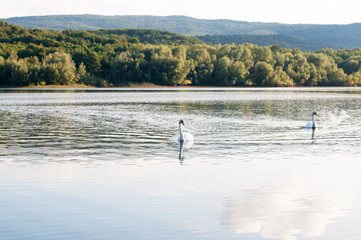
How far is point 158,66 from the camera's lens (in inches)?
4879

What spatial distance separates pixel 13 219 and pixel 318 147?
1479 cm

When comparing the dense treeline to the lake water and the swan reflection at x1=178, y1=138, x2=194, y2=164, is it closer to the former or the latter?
the lake water

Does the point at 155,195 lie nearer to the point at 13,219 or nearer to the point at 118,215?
the point at 118,215

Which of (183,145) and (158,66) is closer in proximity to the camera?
(183,145)

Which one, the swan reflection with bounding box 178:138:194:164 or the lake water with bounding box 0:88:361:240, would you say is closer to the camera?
the lake water with bounding box 0:88:361:240

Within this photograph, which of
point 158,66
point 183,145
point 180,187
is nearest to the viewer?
point 180,187

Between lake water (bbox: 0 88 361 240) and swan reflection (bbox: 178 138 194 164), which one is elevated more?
lake water (bbox: 0 88 361 240)

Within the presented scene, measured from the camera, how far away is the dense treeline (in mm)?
109812

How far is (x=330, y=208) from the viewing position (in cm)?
1185

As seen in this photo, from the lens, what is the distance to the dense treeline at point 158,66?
10981 cm

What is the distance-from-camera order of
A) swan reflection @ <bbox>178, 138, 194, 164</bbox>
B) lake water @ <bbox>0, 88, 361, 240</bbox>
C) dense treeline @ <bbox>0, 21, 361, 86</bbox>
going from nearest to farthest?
1. lake water @ <bbox>0, 88, 361, 240</bbox>
2. swan reflection @ <bbox>178, 138, 194, 164</bbox>
3. dense treeline @ <bbox>0, 21, 361, 86</bbox>

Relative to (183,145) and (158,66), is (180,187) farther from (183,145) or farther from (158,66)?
(158,66)

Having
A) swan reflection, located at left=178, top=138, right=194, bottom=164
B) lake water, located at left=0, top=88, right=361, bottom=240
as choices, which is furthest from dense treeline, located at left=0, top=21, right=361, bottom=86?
swan reflection, located at left=178, top=138, right=194, bottom=164

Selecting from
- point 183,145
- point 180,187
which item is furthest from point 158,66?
point 180,187
